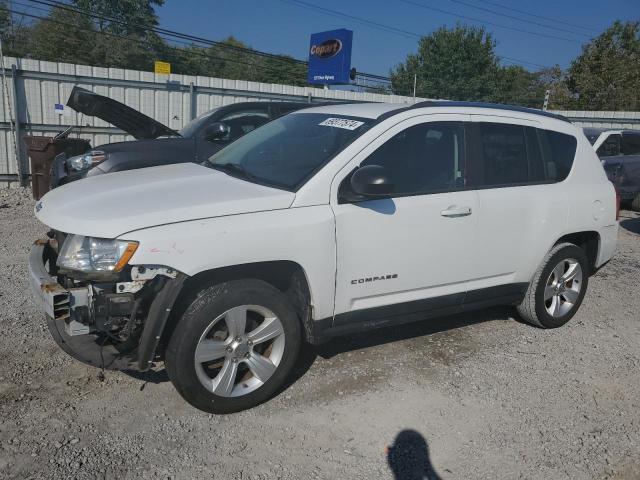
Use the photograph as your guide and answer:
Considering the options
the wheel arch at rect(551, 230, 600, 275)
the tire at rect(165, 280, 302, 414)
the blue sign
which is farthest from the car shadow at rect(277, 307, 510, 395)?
the blue sign

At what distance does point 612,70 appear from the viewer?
32.7m

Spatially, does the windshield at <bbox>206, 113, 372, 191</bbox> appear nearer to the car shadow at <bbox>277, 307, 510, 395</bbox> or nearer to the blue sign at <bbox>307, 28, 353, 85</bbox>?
the car shadow at <bbox>277, 307, 510, 395</bbox>

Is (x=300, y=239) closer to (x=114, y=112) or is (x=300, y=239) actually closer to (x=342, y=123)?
(x=342, y=123)

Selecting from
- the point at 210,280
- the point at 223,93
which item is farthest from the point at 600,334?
the point at 223,93

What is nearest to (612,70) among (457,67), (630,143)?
(457,67)

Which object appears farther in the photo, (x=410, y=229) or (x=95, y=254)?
(x=410, y=229)

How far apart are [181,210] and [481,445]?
215 cm

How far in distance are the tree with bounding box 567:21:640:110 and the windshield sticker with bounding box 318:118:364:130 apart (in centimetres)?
3445

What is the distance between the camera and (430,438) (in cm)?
321

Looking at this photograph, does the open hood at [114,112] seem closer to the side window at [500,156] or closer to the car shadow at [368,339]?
the car shadow at [368,339]

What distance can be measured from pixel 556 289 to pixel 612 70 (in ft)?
110

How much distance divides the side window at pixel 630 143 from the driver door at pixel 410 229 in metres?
8.68

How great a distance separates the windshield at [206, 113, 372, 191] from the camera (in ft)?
11.7

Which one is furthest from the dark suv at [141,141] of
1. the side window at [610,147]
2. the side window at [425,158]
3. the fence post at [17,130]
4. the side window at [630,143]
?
the side window at [630,143]
